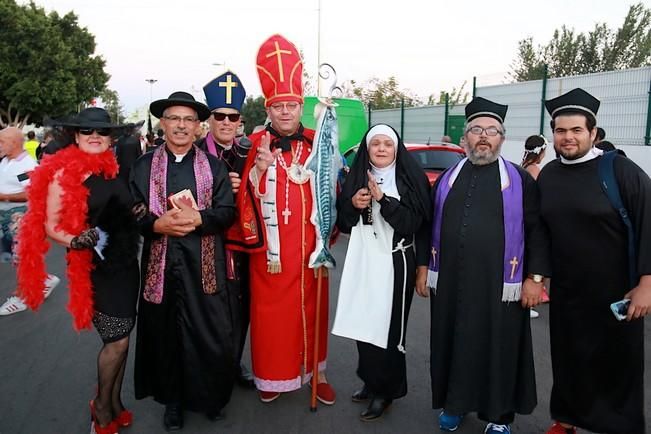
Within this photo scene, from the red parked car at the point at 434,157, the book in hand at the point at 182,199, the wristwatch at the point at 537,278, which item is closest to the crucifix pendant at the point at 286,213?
the book in hand at the point at 182,199

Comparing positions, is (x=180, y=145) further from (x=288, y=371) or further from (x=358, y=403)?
(x=358, y=403)

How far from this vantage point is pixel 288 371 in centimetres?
371

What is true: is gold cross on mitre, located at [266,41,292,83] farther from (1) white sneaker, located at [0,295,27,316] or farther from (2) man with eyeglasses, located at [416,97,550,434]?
(1) white sneaker, located at [0,295,27,316]

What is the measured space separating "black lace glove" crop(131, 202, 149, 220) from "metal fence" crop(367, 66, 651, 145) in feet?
30.3

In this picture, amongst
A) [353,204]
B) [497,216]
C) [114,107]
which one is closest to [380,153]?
[353,204]

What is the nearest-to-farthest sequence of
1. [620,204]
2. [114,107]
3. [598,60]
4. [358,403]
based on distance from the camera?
1. [620,204]
2. [358,403]
3. [598,60]
4. [114,107]

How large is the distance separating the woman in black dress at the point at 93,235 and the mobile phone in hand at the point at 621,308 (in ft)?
8.95

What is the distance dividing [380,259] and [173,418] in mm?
1706

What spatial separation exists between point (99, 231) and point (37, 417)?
4.89 ft

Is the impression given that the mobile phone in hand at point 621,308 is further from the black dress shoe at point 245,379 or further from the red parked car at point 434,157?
the red parked car at point 434,157

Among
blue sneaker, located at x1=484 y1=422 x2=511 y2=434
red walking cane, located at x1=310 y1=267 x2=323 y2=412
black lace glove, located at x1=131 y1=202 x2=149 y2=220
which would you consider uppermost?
black lace glove, located at x1=131 y1=202 x2=149 y2=220

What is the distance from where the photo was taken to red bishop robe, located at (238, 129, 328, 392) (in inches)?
143

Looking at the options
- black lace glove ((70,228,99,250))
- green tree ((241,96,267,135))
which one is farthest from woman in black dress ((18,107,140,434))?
green tree ((241,96,267,135))

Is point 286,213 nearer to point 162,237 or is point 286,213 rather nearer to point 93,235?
point 162,237
